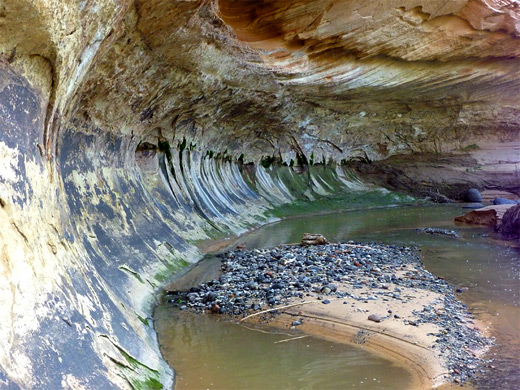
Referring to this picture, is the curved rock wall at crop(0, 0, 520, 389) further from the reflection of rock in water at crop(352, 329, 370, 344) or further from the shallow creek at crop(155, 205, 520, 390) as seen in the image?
→ the reflection of rock in water at crop(352, 329, 370, 344)

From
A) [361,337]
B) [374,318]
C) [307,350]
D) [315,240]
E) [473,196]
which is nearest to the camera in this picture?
[307,350]

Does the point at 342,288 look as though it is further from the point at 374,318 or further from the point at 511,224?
the point at 511,224

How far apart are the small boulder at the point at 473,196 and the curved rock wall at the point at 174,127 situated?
1.22 metres

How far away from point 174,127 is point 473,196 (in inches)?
670

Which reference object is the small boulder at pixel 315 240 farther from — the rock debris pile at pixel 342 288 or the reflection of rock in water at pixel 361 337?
the reflection of rock in water at pixel 361 337

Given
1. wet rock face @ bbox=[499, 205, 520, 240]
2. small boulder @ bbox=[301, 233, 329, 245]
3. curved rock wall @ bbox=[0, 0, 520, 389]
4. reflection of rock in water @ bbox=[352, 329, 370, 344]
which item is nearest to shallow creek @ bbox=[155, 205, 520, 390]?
reflection of rock in water @ bbox=[352, 329, 370, 344]

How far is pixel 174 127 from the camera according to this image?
10977 mm

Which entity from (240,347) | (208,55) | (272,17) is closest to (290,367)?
(240,347)

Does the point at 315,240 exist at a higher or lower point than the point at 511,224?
higher

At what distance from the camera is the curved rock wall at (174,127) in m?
3.39

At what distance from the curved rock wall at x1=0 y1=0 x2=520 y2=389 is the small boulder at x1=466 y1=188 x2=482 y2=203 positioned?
1224mm

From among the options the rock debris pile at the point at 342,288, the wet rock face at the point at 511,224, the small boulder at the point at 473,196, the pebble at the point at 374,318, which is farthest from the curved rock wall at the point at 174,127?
the wet rock face at the point at 511,224

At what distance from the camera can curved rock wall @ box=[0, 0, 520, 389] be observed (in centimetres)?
339

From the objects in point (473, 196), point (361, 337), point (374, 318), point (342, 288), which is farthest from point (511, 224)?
point (473, 196)
